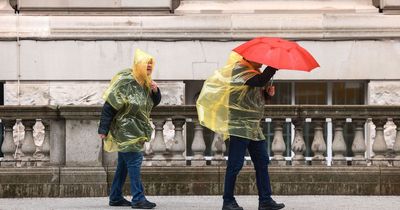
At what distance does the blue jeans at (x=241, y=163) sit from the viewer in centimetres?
1005

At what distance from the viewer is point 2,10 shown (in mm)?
16234

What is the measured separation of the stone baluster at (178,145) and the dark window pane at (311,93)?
4327mm

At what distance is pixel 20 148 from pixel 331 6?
238 inches

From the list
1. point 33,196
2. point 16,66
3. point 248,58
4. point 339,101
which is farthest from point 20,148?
point 339,101

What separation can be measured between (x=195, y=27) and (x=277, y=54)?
667 cm

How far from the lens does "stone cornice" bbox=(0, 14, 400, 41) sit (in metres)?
16.1

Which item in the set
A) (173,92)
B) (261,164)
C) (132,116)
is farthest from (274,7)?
(261,164)

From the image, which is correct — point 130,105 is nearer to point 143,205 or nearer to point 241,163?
point 143,205

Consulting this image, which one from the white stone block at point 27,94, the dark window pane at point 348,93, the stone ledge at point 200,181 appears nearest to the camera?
the stone ledge at point 200,181

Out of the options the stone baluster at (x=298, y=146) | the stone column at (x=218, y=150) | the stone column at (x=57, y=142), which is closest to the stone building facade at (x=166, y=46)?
the stone column at (x=218, y=150)

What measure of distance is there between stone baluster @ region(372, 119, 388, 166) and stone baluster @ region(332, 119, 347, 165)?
0.42 meters

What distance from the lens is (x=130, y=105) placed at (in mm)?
10609

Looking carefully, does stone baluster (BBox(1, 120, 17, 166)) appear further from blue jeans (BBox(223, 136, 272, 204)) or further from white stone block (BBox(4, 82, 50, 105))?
blue jeans (BBox(223, 136, 272, 204))

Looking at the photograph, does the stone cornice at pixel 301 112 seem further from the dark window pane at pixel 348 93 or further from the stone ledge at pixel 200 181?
the dark window pane at pixel 348 93
